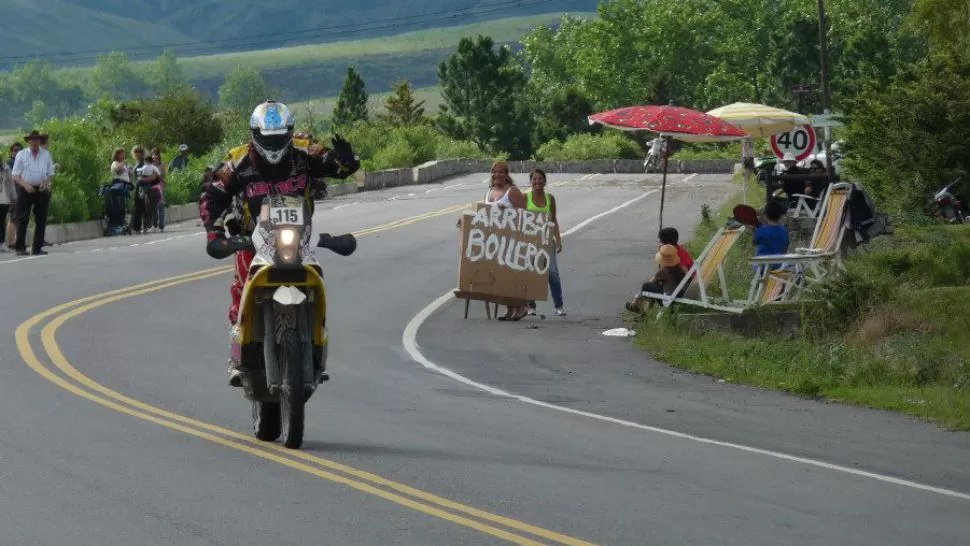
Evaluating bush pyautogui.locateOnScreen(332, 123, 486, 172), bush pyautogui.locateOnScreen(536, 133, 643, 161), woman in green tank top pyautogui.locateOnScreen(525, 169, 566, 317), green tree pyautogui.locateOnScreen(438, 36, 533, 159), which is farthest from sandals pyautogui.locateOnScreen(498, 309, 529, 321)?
green tree pyautogui.locateOnScreen(438, 36, 533, 159)

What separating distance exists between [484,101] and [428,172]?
183ft

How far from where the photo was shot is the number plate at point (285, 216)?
11.0 metres

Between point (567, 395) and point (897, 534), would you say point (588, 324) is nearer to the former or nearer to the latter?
point (567, 395)

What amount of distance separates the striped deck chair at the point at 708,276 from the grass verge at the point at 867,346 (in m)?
0.28

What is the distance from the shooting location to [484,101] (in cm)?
12100

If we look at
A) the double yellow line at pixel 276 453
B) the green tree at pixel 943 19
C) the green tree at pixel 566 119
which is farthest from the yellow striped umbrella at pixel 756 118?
the green tree at pixel 566 119

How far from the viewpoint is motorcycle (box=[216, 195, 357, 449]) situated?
35.8 feet

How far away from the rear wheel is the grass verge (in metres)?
5.07

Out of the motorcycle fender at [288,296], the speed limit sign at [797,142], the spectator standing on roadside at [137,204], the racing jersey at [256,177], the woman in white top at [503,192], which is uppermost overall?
the racing jersey at [256,177]

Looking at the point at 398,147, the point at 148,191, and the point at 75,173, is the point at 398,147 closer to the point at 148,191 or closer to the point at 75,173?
the point at 75,173

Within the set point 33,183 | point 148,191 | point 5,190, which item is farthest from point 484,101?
point 33,183

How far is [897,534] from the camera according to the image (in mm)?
9008

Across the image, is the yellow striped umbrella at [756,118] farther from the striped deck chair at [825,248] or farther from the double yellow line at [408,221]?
the striped deck chair at [825,248]

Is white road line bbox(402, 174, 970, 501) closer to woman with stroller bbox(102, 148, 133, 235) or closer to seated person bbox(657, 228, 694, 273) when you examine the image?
seated person bbox(657, 228, 694, 273)
